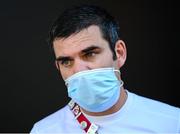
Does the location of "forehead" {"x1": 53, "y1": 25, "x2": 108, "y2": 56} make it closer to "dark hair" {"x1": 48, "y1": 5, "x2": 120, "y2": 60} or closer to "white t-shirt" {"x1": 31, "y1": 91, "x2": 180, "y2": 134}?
"dark hair" {"x1": 48, "y1": 5, "x2": 120, "y2": 60}

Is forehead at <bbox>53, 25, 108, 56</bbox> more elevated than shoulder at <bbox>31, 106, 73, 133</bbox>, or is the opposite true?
forehead at <bbox>53, 25, 108, 56</bbox>

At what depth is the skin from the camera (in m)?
1.92

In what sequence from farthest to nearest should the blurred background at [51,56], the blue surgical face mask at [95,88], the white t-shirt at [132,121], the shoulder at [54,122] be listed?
the blurred background at [51,56]
the shoulder at [54,122]
the white t-shirt at [132,121]
the blue surgical face mask at [95,88]

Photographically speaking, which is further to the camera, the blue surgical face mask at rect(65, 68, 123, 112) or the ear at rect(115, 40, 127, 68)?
the ear at rect(115, 40, 127, 68)

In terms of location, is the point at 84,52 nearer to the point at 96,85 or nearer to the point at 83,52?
the point at 83,52

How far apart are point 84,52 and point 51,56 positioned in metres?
1.86

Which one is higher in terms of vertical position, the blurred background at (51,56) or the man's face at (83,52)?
the man's face at (83,52)

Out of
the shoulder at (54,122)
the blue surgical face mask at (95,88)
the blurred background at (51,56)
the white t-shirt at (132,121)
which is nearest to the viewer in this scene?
the blue surgical face mask at (95,88)

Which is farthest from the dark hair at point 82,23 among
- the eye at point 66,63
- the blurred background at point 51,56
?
the blurred background at point 51,56

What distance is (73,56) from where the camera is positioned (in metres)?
1.92

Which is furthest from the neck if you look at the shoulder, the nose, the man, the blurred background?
the blurred background

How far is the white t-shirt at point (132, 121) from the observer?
1.97 m

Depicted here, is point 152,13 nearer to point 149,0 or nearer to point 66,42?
point 149,0

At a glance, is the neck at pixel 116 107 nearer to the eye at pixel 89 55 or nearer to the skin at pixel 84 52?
the skin at pixel 84 52
